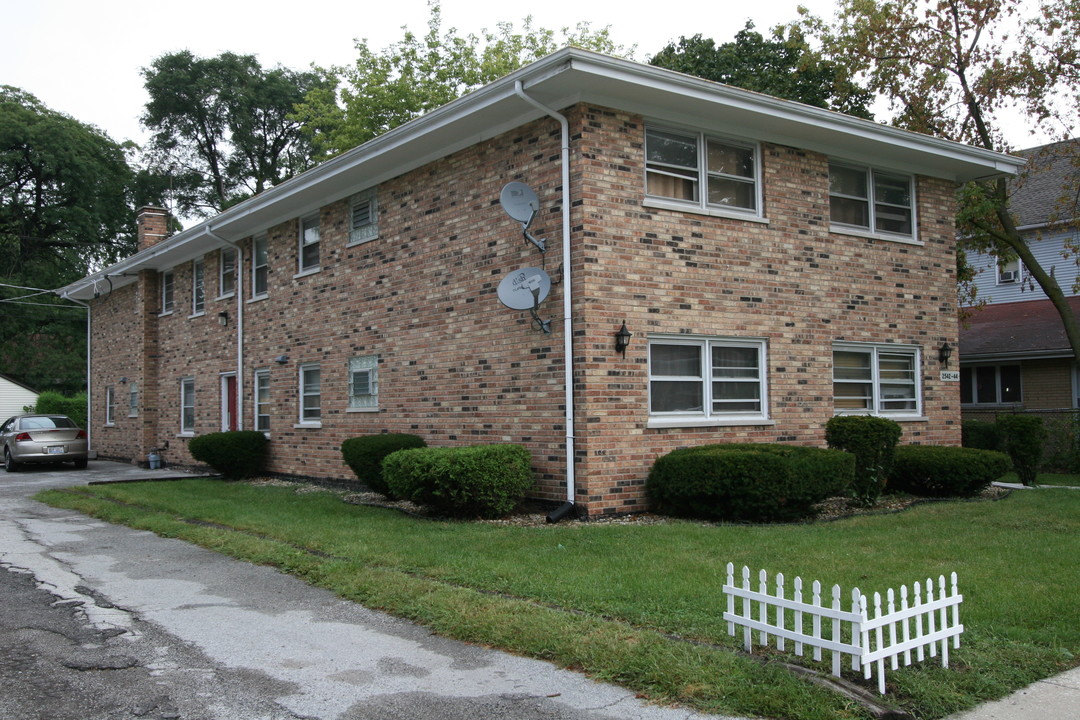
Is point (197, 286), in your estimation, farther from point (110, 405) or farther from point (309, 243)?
point (110, 405)

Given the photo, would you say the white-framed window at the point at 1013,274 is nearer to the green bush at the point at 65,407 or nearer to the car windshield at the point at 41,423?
the car windshield at the point at 41,423

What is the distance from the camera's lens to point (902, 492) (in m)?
12.9

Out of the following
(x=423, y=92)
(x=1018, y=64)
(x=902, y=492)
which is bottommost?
(x=902, y=492)

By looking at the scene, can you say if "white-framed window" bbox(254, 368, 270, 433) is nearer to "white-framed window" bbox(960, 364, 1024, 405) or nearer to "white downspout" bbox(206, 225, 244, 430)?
"white downspout" bbox(206, 225, 244, 430)

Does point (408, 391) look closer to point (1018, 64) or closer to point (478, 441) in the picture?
point (478, 441)

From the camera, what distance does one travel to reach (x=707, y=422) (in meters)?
11.5

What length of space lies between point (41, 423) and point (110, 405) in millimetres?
2243

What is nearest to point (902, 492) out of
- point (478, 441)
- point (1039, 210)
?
point (478, 441)

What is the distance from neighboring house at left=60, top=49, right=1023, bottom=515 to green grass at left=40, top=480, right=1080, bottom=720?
1.93m

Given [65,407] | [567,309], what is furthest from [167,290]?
[65,407]

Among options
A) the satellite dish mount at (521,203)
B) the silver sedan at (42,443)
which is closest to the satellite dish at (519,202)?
the satellite dish mount at (521,203)

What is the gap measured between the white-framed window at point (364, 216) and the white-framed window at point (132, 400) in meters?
10.9

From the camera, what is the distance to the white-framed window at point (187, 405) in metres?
20.4

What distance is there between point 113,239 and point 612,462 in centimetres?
4144
